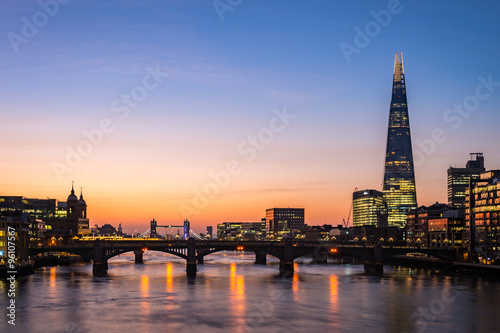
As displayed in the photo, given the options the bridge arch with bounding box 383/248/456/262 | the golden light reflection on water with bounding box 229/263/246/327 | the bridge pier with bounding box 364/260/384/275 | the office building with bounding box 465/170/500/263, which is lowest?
the bridge pier with bounding box 364/260/384/275

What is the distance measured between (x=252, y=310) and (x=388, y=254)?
92544 mm

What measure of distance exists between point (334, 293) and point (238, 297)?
19.4m

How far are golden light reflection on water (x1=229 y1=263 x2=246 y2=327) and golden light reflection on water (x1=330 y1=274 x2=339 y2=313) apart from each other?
14.9 metres

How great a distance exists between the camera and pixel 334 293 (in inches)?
4441

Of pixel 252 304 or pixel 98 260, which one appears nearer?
pixel 252 304

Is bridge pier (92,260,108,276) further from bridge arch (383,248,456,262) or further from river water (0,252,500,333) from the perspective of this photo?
bridge arch (383,248,456,262)

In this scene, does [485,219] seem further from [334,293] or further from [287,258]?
[334,293]

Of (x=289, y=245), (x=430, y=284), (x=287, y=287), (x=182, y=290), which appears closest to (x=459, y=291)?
→ (x=430, y=284)

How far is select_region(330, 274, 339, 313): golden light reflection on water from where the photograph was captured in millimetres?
95125

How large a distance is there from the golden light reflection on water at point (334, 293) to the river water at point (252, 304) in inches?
7.7

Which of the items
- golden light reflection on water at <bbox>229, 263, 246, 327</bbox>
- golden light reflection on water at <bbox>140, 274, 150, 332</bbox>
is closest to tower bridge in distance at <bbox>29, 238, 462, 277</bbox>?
golden light reflection on water at <bbox>140, 274, 150, 332</bbox>

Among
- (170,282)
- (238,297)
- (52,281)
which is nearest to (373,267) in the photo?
(170,282)

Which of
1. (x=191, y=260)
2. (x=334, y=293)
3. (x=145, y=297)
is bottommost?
(x=334, y=293)

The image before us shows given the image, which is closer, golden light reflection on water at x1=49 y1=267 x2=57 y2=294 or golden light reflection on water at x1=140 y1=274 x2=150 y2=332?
golden light reflection on water at x1=140 y1=274 x2=150 y2=332
